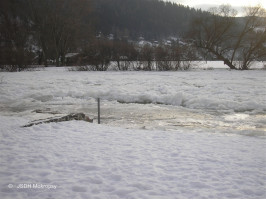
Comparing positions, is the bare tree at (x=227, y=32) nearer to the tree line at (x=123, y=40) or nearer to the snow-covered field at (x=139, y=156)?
the tree line at (x=123, y=40)

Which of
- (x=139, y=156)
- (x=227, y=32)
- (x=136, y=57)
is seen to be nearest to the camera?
(x=139, y=156)

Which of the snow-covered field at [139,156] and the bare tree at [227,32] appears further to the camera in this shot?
the bare tree at [227,32]

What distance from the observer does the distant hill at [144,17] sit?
110056mm

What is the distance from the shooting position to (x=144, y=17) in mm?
122062

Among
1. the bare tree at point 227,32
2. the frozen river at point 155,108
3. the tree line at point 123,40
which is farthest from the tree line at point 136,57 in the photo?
the frozen river at point 155,108

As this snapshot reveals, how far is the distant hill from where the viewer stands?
110056 millimetres

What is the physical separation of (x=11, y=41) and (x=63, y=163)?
39145 mm

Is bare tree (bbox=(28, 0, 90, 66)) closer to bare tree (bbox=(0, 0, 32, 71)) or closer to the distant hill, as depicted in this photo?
bare tree (bbox=(0, 0, 32, 71))

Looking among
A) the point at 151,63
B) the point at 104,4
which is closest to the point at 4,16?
the point at 151,63

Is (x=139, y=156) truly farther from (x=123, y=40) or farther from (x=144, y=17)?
(x=144, y=17)

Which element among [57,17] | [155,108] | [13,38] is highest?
[57,17]

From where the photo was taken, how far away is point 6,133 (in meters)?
5.35

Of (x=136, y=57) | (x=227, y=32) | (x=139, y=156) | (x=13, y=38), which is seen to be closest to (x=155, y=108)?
(x=139, y=156)

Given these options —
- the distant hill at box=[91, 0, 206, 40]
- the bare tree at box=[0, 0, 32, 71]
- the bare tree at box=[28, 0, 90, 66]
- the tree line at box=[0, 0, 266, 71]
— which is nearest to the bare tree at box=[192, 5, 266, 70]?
the tree line at box=[0, 0, 266, 71]
